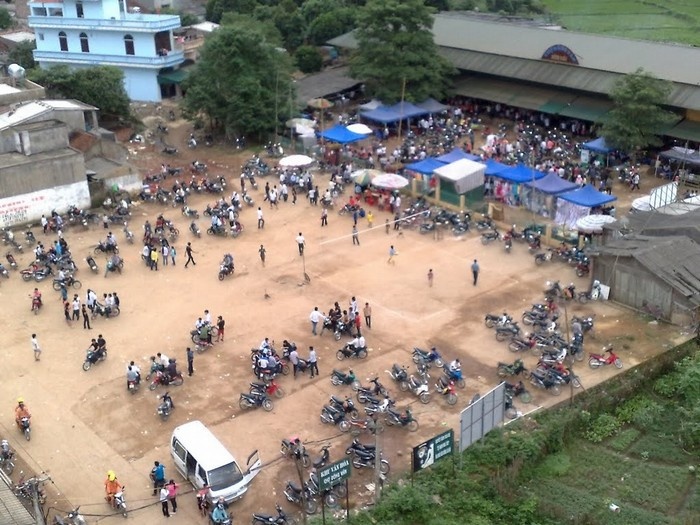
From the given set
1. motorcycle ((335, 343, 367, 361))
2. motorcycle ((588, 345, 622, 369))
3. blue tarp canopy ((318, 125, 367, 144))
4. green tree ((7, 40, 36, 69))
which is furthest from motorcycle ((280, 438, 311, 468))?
green tree ((7, 40, 36, 69))

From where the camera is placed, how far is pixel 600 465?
71.5 feet

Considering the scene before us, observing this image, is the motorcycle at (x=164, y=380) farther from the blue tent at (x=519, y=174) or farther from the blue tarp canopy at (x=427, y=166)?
the blue tent at (x=519, y=174)

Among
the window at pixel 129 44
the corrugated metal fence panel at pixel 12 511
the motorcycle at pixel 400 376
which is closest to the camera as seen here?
the corrugated metal fence panel at pixel 12 511

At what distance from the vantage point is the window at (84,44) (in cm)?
5516

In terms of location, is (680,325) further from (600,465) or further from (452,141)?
(452,141)

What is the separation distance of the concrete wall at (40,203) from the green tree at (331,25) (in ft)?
93.2

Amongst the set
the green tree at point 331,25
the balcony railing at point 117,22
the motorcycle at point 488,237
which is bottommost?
the motorcycle at point 488,237

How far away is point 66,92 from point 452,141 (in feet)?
67.7

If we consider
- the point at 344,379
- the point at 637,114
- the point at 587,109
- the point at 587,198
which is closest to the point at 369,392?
the point at 344,379

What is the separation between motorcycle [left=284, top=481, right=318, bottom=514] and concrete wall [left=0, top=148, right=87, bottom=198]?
22190 mm

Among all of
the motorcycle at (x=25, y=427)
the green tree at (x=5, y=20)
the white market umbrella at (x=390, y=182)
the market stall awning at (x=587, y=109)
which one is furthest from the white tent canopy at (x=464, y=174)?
the green tree at (x=5, y=20)

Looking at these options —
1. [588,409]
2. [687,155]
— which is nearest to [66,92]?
→ [687,155]

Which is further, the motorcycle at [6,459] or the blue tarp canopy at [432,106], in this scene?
the blue tarp canopy at [432,106]

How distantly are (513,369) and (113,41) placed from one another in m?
38.7
